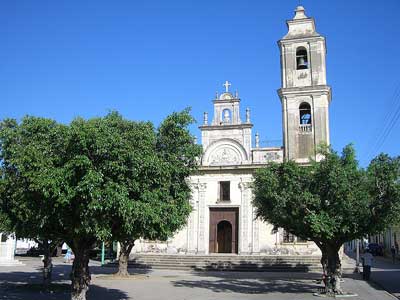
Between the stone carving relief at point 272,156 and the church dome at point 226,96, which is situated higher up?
the church dome at point 226,96

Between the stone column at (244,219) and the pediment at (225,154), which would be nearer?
the stone column at (244,219)

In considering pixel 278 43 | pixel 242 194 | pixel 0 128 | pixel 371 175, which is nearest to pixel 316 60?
pixel 278 43

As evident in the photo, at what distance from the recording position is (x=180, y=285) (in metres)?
21.4

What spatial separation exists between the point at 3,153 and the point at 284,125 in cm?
2514

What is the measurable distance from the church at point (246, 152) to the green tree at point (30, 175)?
22.3 meters

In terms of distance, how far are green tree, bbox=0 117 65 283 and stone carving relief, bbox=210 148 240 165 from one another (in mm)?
23462

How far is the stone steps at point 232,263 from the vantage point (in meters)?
31.2

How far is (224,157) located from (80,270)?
79.0ft

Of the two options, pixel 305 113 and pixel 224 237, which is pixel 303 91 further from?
pixel 224 237

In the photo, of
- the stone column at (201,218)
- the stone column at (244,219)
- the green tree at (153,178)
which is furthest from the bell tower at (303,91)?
the green tree at (153,178)

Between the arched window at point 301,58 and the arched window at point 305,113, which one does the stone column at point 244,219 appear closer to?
the arched window at point 305,113

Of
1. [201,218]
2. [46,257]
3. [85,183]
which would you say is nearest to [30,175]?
[85,183]

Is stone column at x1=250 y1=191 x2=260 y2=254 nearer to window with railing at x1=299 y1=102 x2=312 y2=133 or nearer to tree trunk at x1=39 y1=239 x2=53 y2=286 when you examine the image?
window with railing at x1=299 y1=102 x2=312 y2=133

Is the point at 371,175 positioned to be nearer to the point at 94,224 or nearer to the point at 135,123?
the point at 135,123
